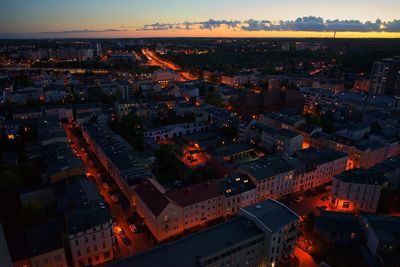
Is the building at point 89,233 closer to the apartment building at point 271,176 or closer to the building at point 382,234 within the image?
the apartment building at point 271,176


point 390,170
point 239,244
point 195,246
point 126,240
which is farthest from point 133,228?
point 390,170

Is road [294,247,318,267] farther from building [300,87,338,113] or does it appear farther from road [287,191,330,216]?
building [300,87,338,113]

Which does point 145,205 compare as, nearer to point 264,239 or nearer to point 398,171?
point 264,239

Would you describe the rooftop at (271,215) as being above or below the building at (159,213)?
above

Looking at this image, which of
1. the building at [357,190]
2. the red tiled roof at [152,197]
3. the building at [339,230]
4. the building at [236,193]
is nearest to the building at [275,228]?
the building at [339,230]

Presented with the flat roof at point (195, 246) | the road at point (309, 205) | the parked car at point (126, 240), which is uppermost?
the flat roof at point (195, 246)

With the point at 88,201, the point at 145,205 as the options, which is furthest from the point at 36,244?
the point at 145,205
